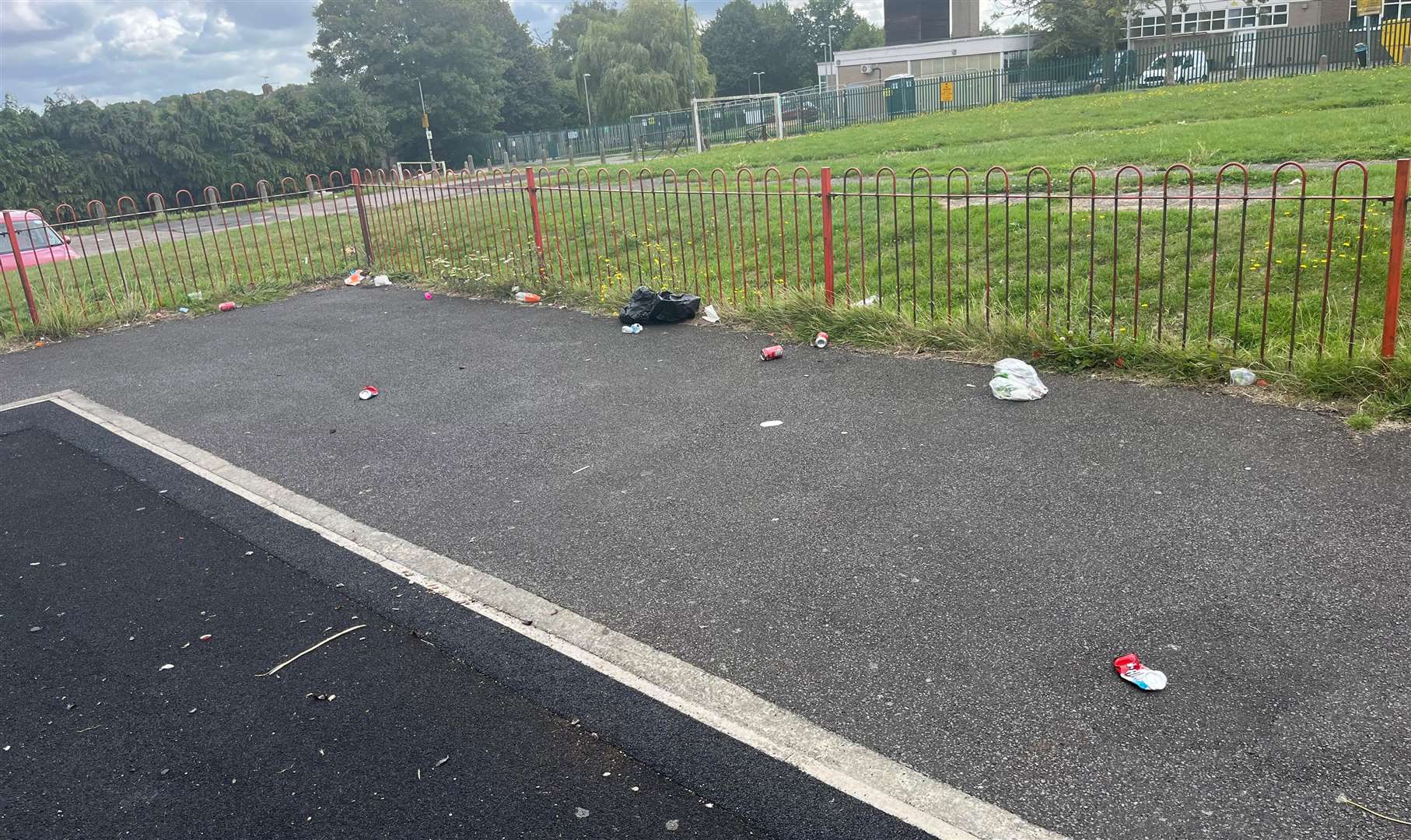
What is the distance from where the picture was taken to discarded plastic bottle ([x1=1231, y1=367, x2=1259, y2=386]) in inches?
251

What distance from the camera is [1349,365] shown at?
5984 millimetres

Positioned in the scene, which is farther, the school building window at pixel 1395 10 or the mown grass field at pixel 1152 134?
the school building window at pixel 1395 10

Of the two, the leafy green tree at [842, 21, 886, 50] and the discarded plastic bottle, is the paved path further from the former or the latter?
the leafy green tree at [842, 21, 886, 50]

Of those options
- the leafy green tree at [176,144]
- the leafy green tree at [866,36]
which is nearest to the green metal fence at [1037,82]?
the leafy green tree at [176,144]

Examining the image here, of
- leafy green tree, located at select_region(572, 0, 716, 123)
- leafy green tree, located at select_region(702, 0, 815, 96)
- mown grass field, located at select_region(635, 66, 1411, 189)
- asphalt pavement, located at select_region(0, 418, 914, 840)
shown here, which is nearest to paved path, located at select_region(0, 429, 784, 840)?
asphalt pavement, located at select_region(0, 418, 914, 840)

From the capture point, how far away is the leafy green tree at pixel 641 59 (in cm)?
5956

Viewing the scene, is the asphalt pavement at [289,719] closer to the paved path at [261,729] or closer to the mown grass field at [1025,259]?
the paved path at [261,729]

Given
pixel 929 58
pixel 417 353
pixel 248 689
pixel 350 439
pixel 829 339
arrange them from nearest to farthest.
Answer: pixel 248 689, pixel 350 439, pixel 829 339, pixel 417 353, pixel 929 58

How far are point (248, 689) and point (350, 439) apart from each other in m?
3.33

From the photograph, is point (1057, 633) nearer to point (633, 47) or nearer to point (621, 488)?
point (621, 488)

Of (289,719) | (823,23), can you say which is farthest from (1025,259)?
(823,23)

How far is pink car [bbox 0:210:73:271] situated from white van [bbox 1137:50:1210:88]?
33.8 meters

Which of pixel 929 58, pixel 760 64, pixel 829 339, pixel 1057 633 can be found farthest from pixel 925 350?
pixel 760 64

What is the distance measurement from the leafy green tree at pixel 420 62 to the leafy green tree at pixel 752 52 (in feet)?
133
